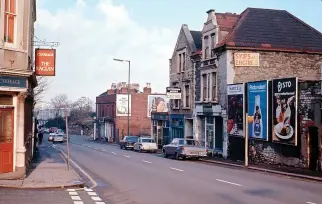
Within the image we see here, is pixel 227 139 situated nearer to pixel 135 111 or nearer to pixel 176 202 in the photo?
pixel 176 202

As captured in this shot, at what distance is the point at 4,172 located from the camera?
17438 mm

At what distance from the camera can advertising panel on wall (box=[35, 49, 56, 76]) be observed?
20062 mm

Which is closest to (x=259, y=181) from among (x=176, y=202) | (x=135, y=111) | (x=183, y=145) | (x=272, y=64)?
(x=176, y=202)

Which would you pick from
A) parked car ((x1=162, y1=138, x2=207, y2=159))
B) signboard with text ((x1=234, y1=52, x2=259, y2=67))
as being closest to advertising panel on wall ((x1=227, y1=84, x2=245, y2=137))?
signboard with text ((x1=234, y1=52, x2=259, y2=67))

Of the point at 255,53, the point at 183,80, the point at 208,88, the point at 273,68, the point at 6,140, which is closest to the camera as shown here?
the point at 6,140

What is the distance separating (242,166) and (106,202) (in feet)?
51.8

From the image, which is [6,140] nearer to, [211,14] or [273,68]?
[273,68]

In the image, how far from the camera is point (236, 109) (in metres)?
32.7

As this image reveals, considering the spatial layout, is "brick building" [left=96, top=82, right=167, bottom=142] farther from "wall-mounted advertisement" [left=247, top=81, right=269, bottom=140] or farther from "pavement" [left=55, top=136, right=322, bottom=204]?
"pavement" [left=55, top=136, right=322, bottom=204]

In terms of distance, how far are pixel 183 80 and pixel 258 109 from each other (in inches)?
639

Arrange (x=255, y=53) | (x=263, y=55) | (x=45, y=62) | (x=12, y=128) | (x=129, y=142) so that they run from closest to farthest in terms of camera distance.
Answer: (x=12, y=128)
(x=45, y=62)
(x=255, y=53)
(x=263, y=55)
(x=129, y=142)

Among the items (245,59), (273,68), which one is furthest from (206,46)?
(273,68)

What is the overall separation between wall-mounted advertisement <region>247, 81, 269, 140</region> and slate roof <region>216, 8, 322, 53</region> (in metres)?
5.40

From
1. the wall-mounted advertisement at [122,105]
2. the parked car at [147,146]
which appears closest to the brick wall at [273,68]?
the parked car at [147,146]
